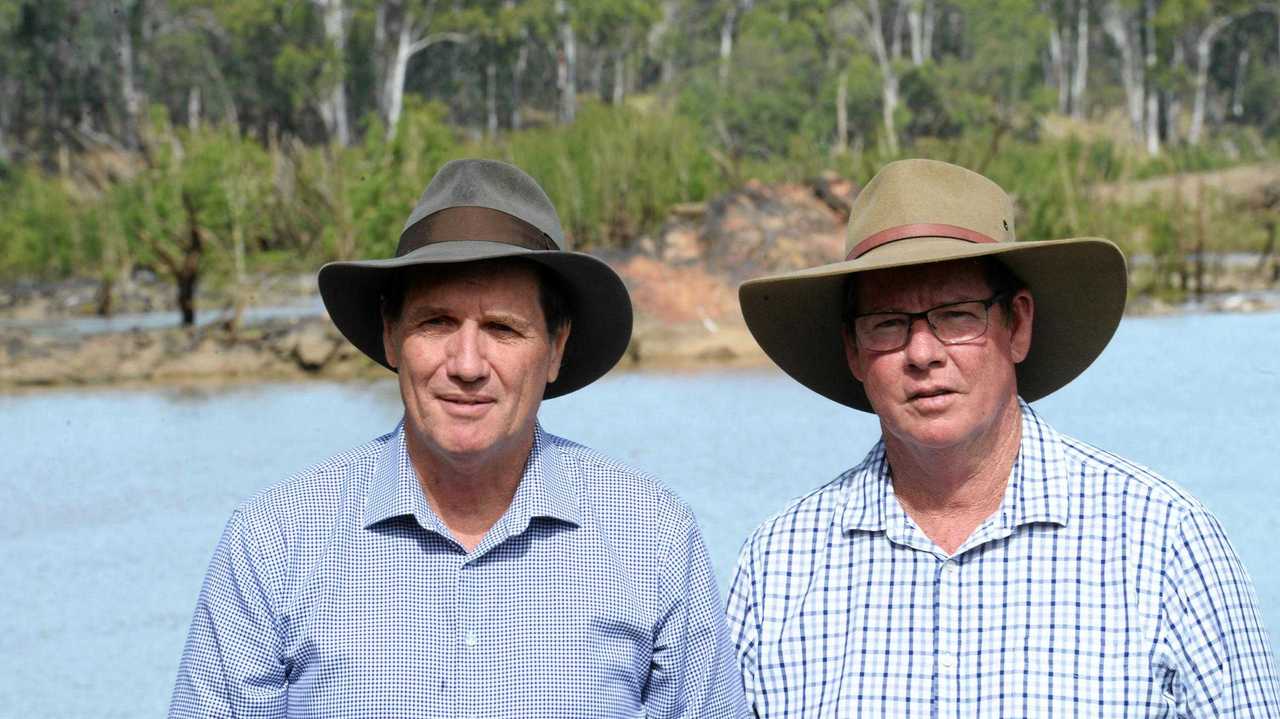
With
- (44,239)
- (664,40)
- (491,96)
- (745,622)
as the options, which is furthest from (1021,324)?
(664,40)

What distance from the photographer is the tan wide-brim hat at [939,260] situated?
2.33 m

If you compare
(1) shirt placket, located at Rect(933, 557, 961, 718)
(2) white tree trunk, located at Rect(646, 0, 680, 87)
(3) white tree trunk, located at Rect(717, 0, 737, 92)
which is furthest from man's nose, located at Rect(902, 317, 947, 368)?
(2) white tree trunk, located at Rect(646, 0, 680, 87)

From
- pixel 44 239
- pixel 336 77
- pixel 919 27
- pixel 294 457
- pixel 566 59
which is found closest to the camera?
pixel 294 457

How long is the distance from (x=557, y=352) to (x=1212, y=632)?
90 centimetres

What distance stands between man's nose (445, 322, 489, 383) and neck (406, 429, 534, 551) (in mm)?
122

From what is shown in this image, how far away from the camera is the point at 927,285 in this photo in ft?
7.60

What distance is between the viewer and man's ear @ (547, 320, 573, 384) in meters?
2.31

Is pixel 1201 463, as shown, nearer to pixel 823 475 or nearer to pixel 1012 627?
pixel 823 475

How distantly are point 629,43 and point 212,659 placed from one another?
42.3 m

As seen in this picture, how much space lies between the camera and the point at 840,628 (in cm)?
237

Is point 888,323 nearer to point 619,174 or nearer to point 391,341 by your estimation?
point 391,341

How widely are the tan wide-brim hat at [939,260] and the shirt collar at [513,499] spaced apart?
1.47 ft

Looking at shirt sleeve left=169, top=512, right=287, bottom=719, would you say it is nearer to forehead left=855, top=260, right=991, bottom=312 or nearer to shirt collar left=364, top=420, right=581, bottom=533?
shirt collar left=364, top=420, right=581, bottom=533

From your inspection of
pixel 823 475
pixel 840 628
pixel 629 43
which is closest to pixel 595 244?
pixel 823 475
